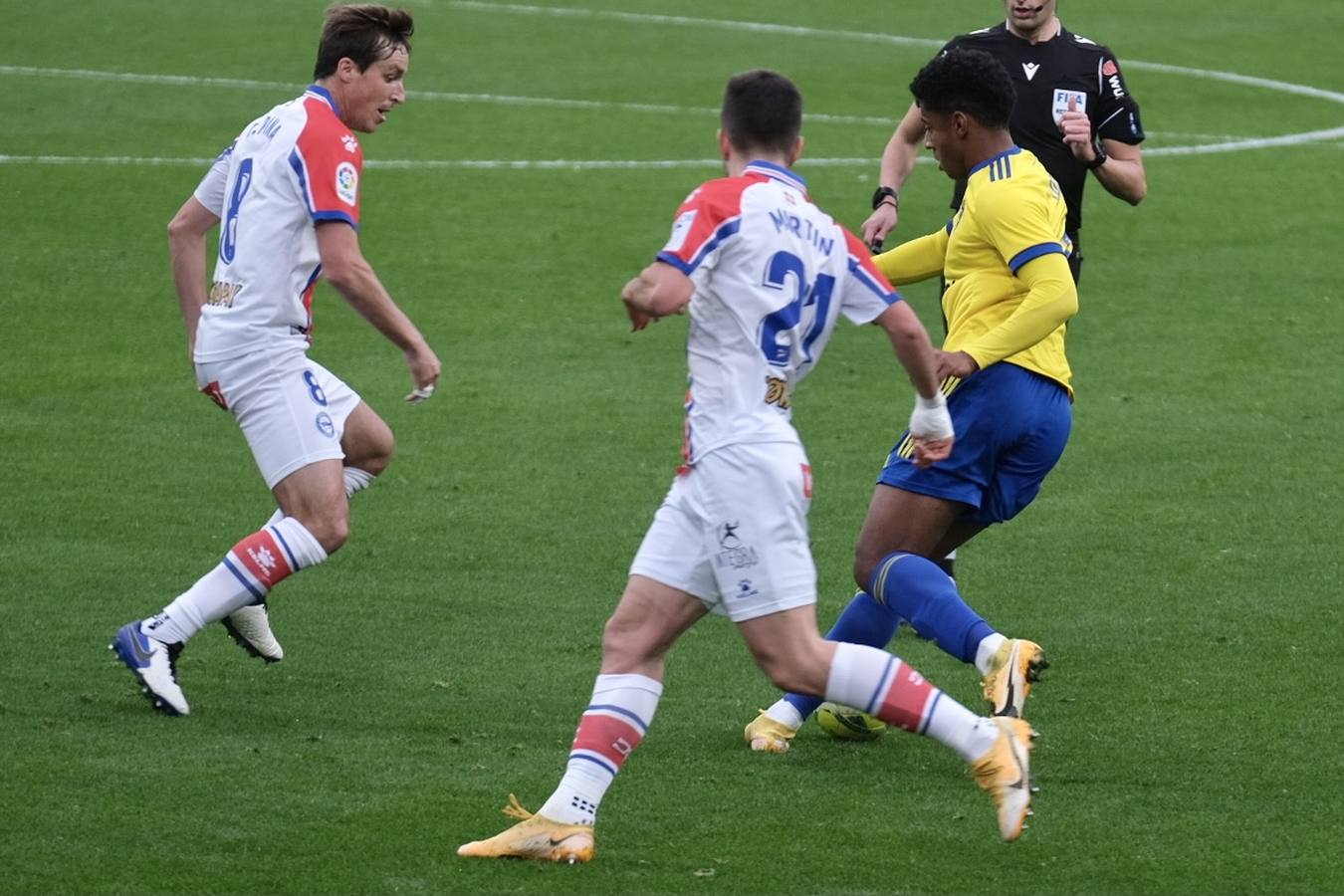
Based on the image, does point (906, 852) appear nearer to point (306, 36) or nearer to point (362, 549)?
point (362, 549)

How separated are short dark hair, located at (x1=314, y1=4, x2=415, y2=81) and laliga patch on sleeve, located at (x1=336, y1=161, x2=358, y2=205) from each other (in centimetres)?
40

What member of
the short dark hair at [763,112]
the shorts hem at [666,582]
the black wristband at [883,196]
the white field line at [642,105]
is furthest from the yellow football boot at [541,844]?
the white field line at [642,105]

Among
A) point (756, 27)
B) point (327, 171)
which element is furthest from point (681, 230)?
point (756, 27)

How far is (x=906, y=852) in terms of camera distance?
5.21 meters

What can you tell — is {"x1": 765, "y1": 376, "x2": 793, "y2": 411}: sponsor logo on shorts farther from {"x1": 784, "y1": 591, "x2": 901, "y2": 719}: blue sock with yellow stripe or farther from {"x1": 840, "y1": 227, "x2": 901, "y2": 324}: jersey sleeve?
{"x1": 784, "y1": 591, "x2": 901, "y2": 719}: blue sock with yellow stripe

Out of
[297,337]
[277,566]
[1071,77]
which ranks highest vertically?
[1071,77]

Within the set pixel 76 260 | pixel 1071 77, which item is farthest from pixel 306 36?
pixel 1071 77

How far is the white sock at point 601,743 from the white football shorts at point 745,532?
304 mm

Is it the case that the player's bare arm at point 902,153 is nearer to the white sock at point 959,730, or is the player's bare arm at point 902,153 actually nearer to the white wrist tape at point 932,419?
the white wrist tape at point 932,419

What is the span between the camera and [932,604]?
5934mm

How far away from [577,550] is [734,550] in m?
3.46

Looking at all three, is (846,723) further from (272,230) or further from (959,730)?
(272,230)

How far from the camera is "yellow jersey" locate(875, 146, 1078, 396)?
5910 mm

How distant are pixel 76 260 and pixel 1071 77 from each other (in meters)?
7.93
